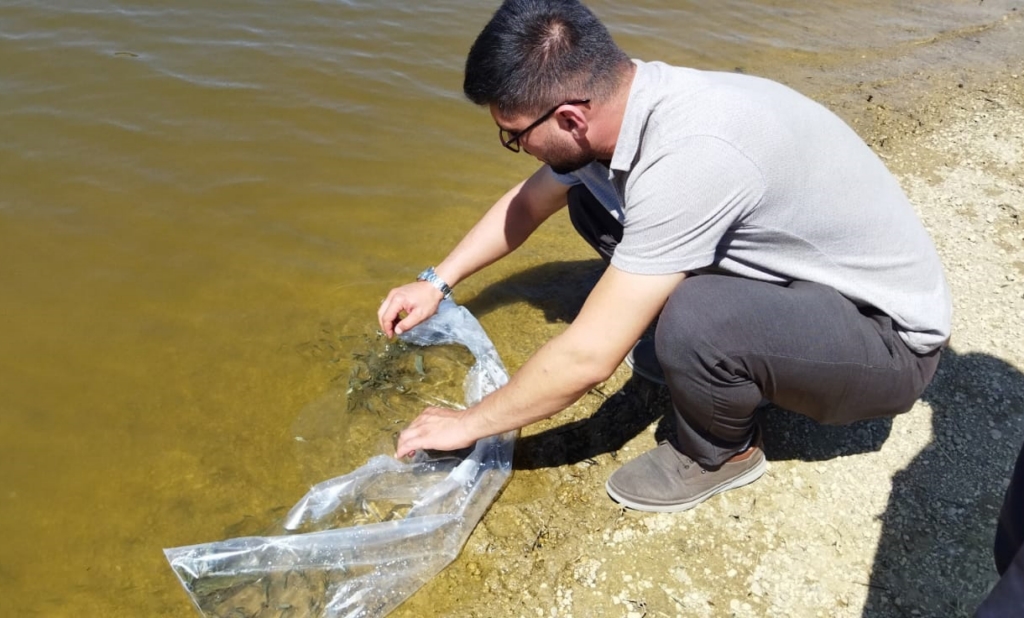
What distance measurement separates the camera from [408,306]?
265 cm

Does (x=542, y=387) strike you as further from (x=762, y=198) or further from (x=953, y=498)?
(x=953, y=498)

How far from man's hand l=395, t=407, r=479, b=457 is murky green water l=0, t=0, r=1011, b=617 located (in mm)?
484

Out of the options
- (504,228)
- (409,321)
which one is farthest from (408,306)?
(504,228)

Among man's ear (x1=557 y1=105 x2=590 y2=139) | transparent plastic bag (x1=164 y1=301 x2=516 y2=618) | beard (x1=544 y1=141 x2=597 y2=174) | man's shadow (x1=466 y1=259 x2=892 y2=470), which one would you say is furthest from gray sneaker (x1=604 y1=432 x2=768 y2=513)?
man's ear (x1=557 y1=105 x2=590 y2=139)

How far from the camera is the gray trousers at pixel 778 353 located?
1.99m

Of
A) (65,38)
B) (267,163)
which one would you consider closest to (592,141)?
(267,163)

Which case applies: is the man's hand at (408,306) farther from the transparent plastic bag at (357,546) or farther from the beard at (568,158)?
the beard at (568,158)

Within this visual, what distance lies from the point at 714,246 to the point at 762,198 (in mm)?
162

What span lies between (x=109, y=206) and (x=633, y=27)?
4177 mm

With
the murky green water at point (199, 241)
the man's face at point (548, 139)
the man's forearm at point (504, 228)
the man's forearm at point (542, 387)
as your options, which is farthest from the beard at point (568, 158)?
the murky green water at point (199, 241)

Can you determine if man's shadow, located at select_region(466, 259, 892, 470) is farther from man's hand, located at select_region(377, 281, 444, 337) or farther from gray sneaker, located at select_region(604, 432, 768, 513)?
man's hand, located at select_region(377, 281, 444, 337)

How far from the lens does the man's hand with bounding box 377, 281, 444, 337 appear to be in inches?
103

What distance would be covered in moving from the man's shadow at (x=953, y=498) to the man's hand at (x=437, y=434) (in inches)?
47.9

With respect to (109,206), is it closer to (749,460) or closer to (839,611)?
(749,460)
